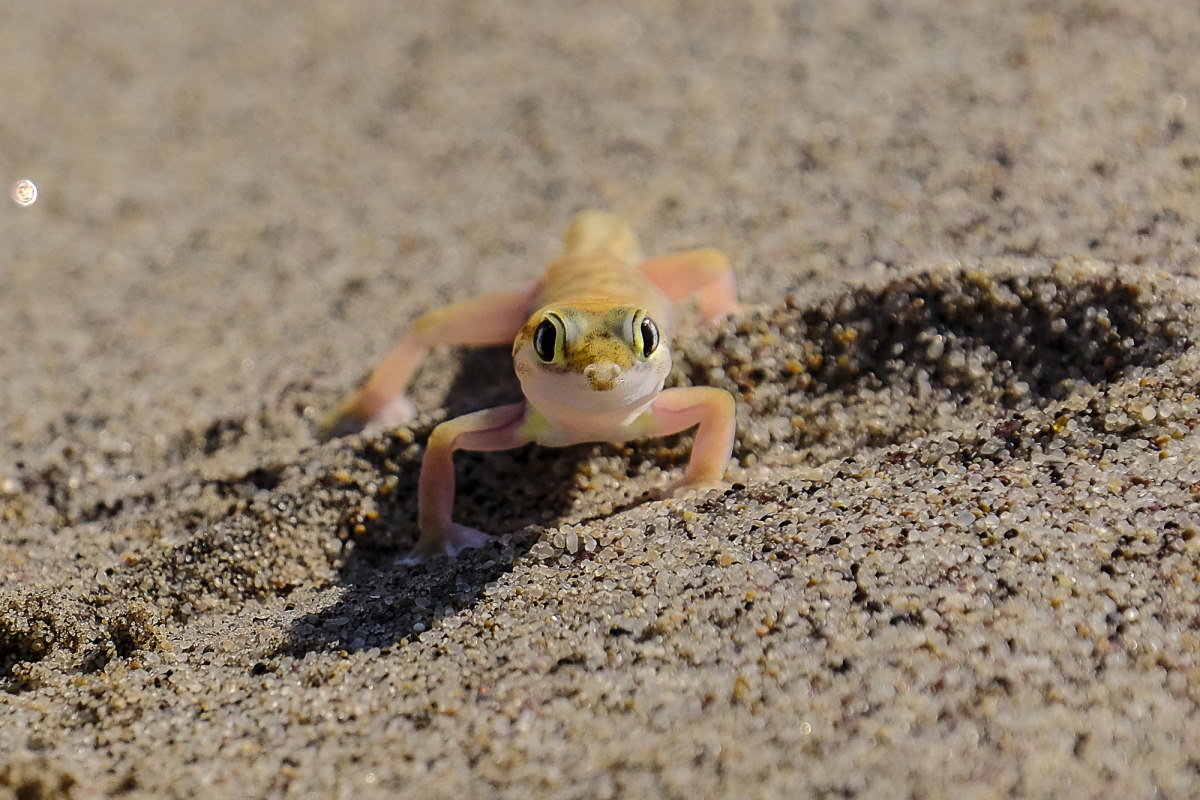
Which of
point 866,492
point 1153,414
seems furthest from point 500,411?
point 1153,414

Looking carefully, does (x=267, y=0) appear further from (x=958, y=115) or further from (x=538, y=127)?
(x=958, y=115)

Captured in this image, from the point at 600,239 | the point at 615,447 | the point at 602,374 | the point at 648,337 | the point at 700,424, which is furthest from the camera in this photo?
the point at 600,239

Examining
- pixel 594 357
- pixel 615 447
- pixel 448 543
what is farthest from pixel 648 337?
pixel 448 543

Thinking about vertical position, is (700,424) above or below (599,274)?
below

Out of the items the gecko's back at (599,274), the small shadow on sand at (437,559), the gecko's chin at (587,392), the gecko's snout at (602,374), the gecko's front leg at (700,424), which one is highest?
the gecko's back at (599,274)

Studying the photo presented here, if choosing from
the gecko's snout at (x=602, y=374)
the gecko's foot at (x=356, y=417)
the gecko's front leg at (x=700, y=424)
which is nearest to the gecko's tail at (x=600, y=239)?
the gecko's foot at (x=356, y=417)

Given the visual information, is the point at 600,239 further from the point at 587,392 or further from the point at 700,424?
the point at 587,392

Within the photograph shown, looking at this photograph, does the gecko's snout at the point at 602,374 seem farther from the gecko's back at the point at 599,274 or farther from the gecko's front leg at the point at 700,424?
the gecko's front leg at the point at 700,424
